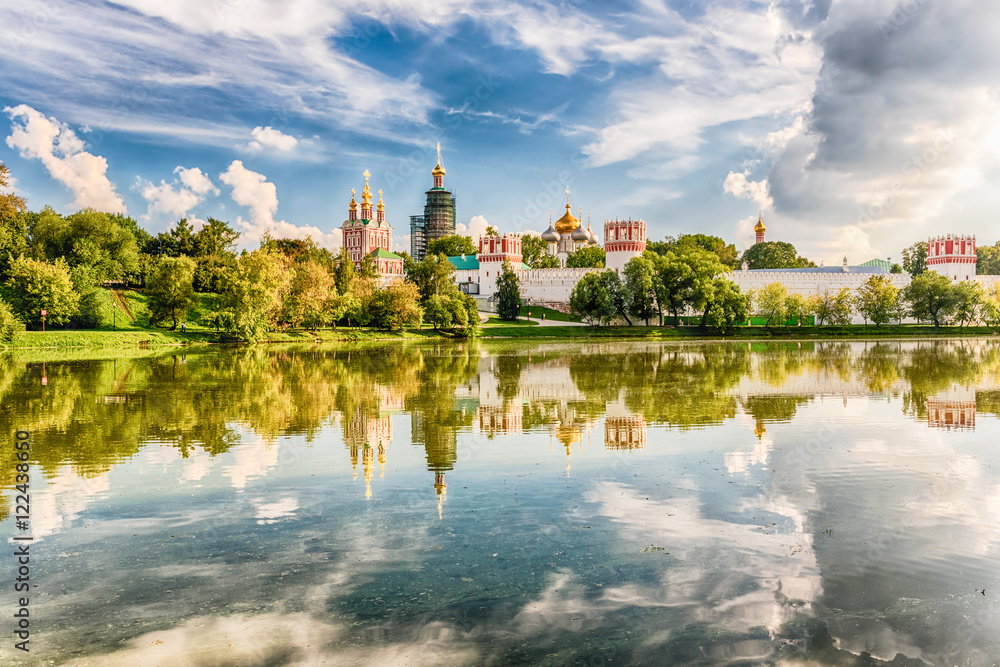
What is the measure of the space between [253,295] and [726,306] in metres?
33.4

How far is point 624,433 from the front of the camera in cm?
1223

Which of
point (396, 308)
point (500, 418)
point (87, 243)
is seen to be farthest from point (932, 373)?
point (87, 243)

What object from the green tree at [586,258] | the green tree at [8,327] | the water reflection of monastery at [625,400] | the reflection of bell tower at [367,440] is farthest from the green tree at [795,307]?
the green tree at [8,327]

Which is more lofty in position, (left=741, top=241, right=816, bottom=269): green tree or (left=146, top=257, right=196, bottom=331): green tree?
(left=741, top=241, right=816, bottom=269): green tree

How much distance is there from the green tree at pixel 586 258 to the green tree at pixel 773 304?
30.2 meters

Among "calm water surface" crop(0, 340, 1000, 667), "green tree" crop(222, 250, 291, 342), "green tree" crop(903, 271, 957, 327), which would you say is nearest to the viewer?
"calm water surface" crop(0, 340, 1000, 667)

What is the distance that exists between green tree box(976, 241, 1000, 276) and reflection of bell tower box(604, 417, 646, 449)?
97.4m

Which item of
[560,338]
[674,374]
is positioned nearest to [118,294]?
[560,338]

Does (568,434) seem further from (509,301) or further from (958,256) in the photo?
(958,256)

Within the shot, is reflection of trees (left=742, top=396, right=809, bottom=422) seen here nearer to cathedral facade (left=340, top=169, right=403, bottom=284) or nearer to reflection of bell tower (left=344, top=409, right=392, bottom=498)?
reflection of bell tower (left=344, top=409, right=392, bottom=498)

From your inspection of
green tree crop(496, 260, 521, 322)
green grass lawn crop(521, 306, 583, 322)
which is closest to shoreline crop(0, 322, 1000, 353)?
green tree crop(496, 260, 521, 322)

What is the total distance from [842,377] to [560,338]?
2908 cm

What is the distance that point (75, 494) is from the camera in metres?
8.34

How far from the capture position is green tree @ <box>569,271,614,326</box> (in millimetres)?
54250
